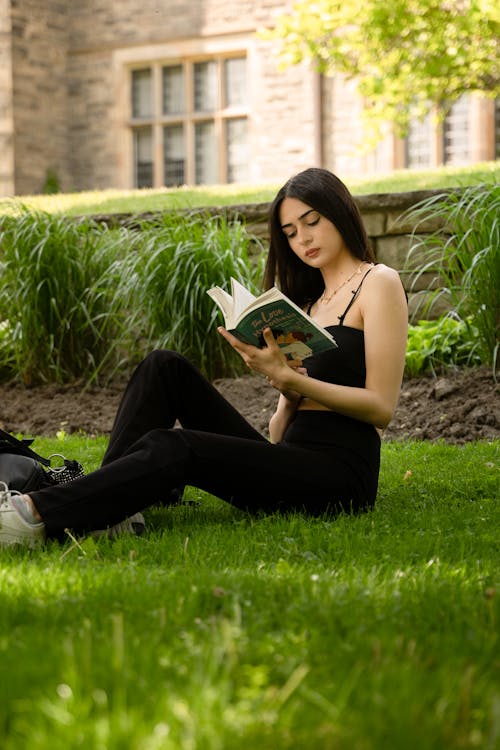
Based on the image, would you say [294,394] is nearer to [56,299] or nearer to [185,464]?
[185,464]

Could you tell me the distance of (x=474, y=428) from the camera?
4.92 metres

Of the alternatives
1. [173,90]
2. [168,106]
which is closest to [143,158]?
[168,106]

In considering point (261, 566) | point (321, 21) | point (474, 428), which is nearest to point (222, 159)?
point (321, 21)

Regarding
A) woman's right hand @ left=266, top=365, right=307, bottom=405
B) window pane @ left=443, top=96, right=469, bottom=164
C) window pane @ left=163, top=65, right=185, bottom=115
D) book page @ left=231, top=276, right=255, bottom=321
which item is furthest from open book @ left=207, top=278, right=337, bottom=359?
window pane @ left=163, top=65, right=185, bottom=115

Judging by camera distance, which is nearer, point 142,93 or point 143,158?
point 142,93

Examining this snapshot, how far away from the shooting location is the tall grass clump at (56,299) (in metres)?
6.46

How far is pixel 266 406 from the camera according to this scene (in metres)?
5.64

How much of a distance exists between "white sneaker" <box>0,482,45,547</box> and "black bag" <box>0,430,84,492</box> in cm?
18

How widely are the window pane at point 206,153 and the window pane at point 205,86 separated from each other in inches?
10.6

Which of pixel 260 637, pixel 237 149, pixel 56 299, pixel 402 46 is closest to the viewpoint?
pixel 260 637

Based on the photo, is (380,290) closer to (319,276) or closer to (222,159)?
(319,276)

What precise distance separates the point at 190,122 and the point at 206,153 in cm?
53

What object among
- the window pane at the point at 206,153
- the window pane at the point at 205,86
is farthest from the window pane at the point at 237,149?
the window pane at the point at 205,86

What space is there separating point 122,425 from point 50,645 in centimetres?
149
